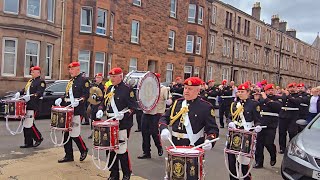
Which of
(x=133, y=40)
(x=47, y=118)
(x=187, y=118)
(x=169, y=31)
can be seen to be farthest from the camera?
(x=169, y=31)

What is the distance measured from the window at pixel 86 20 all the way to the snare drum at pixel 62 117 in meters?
17.8

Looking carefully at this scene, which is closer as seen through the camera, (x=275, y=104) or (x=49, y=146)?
(x=275, y=104)

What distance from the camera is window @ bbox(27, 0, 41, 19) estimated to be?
2070cm

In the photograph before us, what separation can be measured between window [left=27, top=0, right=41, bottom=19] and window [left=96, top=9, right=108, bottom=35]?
4.62m

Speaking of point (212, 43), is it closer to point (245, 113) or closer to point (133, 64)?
point (133, 64)

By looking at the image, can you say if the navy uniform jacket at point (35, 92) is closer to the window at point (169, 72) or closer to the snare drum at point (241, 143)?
the snare drum at point (241, 143)

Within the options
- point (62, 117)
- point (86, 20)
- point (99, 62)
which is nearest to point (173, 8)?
point (86, 20)

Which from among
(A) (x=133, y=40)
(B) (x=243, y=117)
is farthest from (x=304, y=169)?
(A) (x=133, y=40)

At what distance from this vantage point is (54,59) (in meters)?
22.3

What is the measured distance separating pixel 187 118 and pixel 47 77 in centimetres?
1888

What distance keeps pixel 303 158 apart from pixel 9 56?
18.2 meters

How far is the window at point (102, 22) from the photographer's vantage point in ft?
81.2

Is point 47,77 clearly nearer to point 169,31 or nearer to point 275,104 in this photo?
point 169,31

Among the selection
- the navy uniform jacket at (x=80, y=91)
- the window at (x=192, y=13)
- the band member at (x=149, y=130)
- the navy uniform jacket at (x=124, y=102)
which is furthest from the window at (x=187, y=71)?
the navy uniform jacket at (x=124, y=102)
